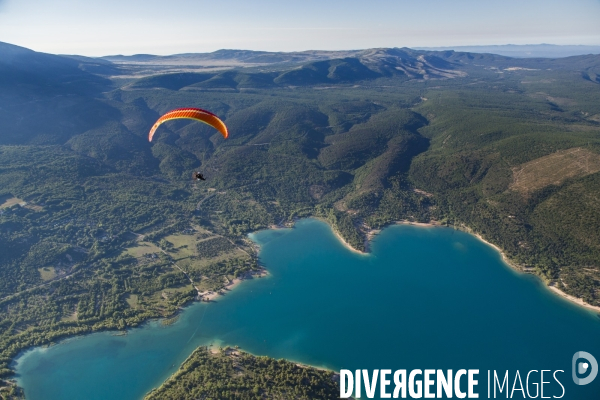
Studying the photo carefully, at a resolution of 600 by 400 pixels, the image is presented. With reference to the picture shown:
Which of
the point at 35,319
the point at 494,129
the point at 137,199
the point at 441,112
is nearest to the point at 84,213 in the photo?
→ the point at 137,199

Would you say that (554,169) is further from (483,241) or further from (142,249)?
(142,249)

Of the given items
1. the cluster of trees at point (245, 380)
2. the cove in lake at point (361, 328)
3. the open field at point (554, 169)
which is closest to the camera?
the cluster of trees at point (245, 380)

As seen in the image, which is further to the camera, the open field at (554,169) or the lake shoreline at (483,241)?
the open field at (554,169)

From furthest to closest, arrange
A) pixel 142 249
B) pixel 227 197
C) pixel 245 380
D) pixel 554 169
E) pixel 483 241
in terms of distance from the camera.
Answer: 1. pixel 227 197
2. pixel 554 169
3. pixel 483 241
4. pixel 142 249
5. pixel 245 380

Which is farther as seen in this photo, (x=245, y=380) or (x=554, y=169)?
(x=554, y=169)

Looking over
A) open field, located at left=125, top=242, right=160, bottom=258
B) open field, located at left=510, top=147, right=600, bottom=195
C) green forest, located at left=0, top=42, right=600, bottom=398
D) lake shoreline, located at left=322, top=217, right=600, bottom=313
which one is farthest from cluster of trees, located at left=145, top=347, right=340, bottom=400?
open field, located at left=510, top=147, right=600, bottom=195

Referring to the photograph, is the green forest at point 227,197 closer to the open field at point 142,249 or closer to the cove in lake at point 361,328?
the open field at point 142,249

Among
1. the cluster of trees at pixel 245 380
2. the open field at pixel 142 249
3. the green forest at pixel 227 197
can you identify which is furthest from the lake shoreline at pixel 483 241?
the open field at pixel 142 249

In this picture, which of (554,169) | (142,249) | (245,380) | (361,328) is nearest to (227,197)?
(142,249)

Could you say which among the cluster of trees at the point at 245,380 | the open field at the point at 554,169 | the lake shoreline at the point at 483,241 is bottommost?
the cluster of trees at the point at 245,380
